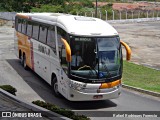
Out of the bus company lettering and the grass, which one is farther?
the grass

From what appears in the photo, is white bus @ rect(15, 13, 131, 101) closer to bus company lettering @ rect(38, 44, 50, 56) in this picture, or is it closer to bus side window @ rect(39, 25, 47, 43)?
bus company lettering @ rect(38, 44, 50, 56)

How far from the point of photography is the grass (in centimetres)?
1725

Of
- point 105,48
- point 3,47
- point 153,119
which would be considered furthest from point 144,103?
point 3,47

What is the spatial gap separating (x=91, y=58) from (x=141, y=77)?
719 cm

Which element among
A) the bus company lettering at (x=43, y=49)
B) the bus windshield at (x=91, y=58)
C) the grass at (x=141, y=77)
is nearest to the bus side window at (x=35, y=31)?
the bus company lettering at (x=43, y=49)

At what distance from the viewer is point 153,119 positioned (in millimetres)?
12391

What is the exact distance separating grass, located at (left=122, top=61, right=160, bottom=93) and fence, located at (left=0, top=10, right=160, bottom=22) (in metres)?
36.3

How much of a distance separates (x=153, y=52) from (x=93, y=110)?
17288 mm

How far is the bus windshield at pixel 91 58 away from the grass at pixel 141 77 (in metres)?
4.10

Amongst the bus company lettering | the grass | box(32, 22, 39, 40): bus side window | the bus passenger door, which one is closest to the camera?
the bus passenger door

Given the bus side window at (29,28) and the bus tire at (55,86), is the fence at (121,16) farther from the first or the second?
the bus tire at (55,86)

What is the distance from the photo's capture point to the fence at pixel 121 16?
57.8 metres

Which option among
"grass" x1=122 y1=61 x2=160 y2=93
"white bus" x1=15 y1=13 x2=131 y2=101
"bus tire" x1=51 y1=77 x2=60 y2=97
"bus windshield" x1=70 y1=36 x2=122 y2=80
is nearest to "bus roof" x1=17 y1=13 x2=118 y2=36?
"white bus" x1=15 y1=13 x2=131 y2=101

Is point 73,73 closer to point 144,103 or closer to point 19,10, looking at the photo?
point 144,103
